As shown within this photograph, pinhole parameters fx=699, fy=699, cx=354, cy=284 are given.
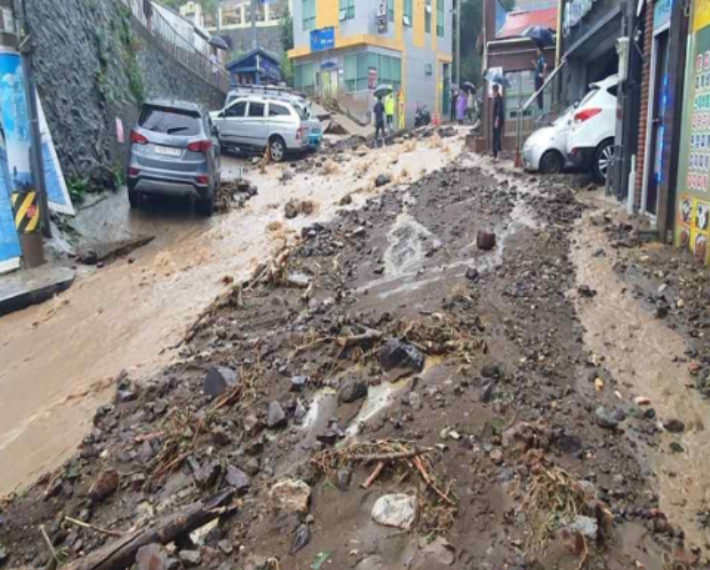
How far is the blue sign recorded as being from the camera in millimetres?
38438

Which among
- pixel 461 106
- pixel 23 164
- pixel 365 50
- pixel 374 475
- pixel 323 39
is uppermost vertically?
pixel 323 39

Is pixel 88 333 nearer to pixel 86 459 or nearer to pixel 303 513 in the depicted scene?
pixel 86 459

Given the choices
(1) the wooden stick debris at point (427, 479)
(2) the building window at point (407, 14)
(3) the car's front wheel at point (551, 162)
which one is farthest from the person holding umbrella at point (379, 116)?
(1) the wooden stick debris at point (427, 479)

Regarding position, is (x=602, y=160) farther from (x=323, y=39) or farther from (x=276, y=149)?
(x=323, y=39)

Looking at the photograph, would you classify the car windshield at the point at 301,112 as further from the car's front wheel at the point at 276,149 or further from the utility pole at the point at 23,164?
the utility pole at the point at 23,164

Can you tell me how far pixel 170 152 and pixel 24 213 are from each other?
271cm

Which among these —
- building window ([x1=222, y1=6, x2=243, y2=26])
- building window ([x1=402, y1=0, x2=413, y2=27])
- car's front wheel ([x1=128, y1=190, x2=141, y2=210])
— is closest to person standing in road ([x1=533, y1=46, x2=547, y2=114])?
car's front wheel ([x1=128, y1=190, x2=141, y2=210])

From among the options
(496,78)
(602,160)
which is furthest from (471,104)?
(602,160)

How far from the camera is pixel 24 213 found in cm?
984

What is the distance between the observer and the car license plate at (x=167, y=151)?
459 inches

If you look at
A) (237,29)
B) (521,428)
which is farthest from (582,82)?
(237,29)

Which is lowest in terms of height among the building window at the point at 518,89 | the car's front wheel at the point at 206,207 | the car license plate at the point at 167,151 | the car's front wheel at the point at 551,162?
the car's front wheel at the point at 206,207

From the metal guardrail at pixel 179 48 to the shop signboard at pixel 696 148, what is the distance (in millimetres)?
15402

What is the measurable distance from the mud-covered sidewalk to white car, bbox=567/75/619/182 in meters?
4.82
